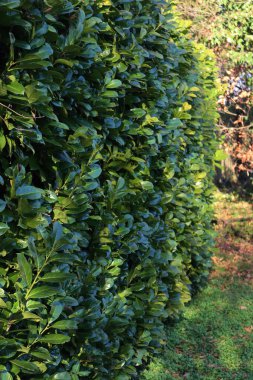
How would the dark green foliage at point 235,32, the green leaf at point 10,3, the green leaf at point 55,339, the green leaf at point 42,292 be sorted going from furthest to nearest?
1. the dark green foliage at point 235,32
2. the green leaf at point 55,339
3. the green leaf at point 42,292
4. the green leaf at point 10,3

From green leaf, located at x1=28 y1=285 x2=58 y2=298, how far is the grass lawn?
8.02ft

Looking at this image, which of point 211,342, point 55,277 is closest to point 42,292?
point 55,277

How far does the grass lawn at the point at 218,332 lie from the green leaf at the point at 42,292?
2.44 metres

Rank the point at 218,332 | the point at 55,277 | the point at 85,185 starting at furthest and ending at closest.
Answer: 1. the point at 218,332
2. the point at 85,185
3. the point at 55,277

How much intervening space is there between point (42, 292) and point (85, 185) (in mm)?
712

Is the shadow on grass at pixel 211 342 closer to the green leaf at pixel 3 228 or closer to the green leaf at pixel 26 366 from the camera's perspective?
the green leaf at pixel 26 366

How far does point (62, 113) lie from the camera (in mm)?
2684

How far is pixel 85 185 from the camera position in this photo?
2.85 meters

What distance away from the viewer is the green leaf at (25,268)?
7.18 feet

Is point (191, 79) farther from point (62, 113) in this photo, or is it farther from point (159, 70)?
point (62, 113)

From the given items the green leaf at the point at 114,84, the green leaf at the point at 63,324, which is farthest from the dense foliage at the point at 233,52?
the green leaf at the point at 63,324

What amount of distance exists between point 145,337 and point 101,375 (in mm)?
818

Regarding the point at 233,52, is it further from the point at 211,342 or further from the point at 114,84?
the point at 114,84

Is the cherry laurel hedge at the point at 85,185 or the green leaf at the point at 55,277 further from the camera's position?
the green leaf at the point at 55,277
